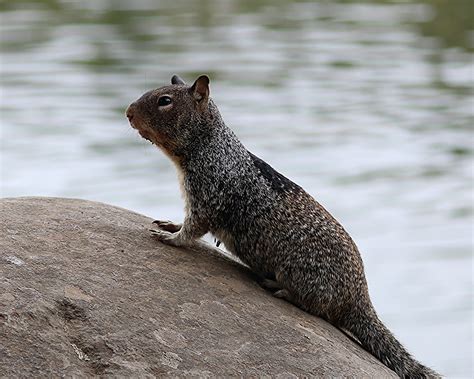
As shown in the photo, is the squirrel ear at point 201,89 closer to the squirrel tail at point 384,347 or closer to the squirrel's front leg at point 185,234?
the squirrel's front leg at point 185,234

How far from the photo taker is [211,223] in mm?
7285

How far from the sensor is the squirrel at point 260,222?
7.18m

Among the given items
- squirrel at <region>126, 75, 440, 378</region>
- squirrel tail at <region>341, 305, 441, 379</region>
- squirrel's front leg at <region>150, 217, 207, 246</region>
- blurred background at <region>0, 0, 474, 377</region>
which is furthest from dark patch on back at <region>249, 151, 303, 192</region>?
blurred background at <region>0, 0, 474, 377</region>

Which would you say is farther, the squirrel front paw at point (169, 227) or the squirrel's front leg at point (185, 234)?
the squirrel front paw at point (169, 227)

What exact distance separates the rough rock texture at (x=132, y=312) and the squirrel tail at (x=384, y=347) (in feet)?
0.53

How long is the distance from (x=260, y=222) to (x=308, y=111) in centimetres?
1323

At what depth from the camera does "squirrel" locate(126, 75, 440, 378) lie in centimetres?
718

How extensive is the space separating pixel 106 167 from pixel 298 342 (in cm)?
1101

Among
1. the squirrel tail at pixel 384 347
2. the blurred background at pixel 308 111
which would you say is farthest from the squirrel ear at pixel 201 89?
the blurred background at pixel 308 111

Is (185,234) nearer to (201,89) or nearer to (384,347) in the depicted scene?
(201,89)

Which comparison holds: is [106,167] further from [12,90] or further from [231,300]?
[231,300]

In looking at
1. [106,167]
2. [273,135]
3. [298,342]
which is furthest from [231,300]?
[273,135]

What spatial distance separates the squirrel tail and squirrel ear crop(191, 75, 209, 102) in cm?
153

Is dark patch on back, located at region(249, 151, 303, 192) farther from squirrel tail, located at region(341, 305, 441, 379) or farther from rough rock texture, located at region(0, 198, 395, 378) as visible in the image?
squirrel tail, located at region(341, 305, 441, 379)
